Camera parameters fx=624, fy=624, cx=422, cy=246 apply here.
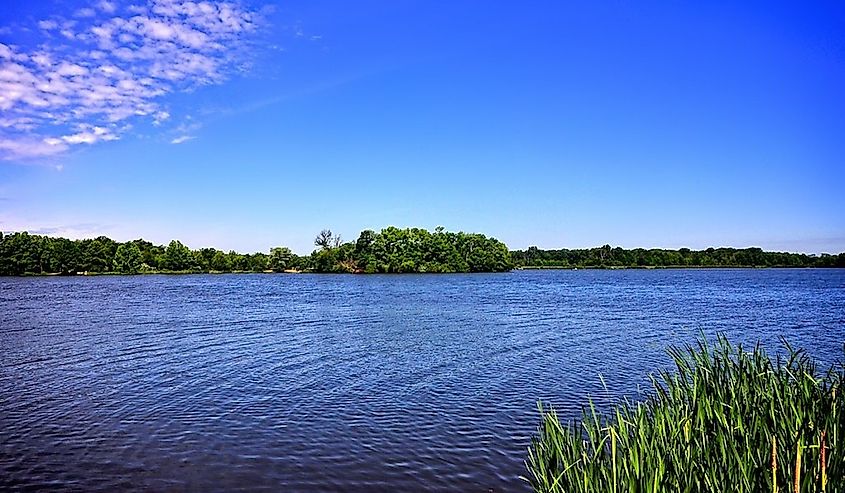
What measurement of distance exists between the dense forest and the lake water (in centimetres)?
9703

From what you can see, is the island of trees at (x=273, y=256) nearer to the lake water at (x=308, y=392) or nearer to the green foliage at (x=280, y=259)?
the green foliage at (x=280, y=259)

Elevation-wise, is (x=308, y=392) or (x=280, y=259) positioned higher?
(x=280, y=259)

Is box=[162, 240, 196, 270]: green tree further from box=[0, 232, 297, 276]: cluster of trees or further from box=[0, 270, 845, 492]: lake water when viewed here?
box=[0, 270, 845, 492]: lake water

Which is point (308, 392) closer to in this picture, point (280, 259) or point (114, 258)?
point (114, 258)

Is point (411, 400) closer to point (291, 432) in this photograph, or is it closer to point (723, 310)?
point (291, 432)

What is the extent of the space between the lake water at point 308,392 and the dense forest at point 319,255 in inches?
3820

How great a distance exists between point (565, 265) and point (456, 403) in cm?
19035

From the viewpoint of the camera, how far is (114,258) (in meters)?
135

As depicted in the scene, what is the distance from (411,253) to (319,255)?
945 inches

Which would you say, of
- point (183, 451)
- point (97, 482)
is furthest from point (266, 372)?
point (97, 482)

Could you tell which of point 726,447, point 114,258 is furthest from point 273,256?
point 726,447

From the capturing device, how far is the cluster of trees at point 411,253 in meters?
130

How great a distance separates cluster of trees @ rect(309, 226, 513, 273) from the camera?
130 meters

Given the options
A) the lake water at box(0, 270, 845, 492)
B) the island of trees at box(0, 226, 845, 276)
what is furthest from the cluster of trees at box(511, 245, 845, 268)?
the lake water at box(0, 270, 845, 492)
